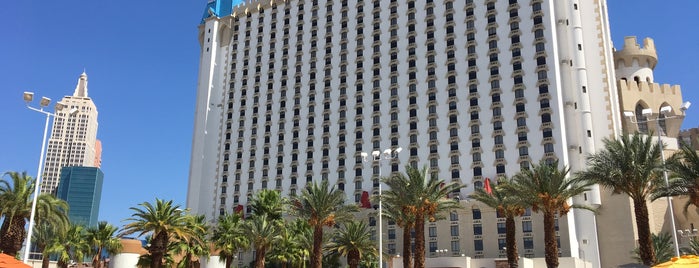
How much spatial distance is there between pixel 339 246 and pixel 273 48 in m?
44.1

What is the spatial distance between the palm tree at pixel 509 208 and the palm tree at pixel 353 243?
11.6 metres

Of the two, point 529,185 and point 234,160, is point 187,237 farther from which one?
point 234,160

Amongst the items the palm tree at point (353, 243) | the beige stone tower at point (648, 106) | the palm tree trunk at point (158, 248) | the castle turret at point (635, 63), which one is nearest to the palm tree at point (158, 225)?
the palm tree trunk at point (158, 248)

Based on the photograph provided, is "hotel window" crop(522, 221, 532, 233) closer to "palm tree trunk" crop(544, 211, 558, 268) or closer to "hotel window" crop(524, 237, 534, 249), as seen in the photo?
"hotel window" crop(524, 237, 534, 249)

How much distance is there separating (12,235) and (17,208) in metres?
1.80

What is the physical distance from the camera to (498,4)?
7581cm

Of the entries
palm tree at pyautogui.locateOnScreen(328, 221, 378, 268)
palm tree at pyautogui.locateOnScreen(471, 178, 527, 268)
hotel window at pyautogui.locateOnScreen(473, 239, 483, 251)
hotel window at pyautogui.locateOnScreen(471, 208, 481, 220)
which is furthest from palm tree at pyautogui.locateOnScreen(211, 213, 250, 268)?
hotel window at pyautogui.locateOnScreen(471, 208, 481, 220)

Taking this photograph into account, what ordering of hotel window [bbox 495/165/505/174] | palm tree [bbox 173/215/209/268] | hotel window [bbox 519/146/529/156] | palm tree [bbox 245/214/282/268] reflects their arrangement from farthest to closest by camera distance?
1. hotel window [bbox 495/165/505/174]
2. hotel window [bbox 519/146/529/156]
3. palm tree [bbox 245/214/282/268]
4. palm tree [bbox 173/215/209/268]

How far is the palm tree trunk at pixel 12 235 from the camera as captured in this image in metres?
41.8

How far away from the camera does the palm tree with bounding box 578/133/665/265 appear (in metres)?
35.8

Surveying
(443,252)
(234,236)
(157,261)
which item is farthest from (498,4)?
(157,261)

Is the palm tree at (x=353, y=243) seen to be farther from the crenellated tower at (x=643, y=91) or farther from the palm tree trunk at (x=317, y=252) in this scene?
the crenellated tower at (x=643, y=91)

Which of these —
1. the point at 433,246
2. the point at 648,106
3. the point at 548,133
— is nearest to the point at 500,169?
the point at 548,133

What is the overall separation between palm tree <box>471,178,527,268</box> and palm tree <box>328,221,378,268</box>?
11626 millimetres
